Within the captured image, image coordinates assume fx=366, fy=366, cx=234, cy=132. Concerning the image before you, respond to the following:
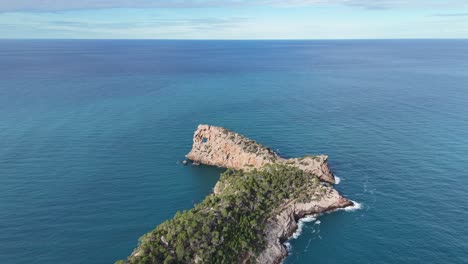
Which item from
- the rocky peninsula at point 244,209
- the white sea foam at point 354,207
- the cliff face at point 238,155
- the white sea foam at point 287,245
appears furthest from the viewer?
the cliff face at point 238,155

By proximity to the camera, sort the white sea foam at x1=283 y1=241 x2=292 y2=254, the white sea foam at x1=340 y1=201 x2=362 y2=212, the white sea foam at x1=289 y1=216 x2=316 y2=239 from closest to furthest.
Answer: the white sea foam at x1=283 y1=241 x2=292 y2=254 → the white sea foam at x1=289 y1=216 x2=316 y2=239 → the white sea foam at x1=340 y1=201 x2=362 y2=212

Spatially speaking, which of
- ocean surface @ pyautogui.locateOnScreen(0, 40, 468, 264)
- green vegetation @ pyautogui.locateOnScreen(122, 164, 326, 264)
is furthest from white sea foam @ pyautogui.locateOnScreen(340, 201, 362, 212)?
green vegetation @ pyautogui.locateOnScreen(122, 164, 326, 264)

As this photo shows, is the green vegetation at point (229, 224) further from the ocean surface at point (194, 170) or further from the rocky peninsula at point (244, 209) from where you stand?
the ocean surface at point (194, 170)

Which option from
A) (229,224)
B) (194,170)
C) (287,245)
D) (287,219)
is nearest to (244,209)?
(229,224)

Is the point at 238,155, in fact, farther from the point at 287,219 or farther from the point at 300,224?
the point at 287,219

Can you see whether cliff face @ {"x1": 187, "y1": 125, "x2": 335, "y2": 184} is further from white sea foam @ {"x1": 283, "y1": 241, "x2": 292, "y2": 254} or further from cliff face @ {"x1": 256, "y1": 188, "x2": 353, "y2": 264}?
white sea foam @ {"x1": 283, "y1": 241, "x2": 292, "y2": 254}

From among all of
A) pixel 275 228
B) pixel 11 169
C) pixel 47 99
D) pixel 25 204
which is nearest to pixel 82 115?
pixel 47 99

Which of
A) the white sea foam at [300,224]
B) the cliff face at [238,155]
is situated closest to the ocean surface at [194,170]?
the white sea foam at [300,224]
